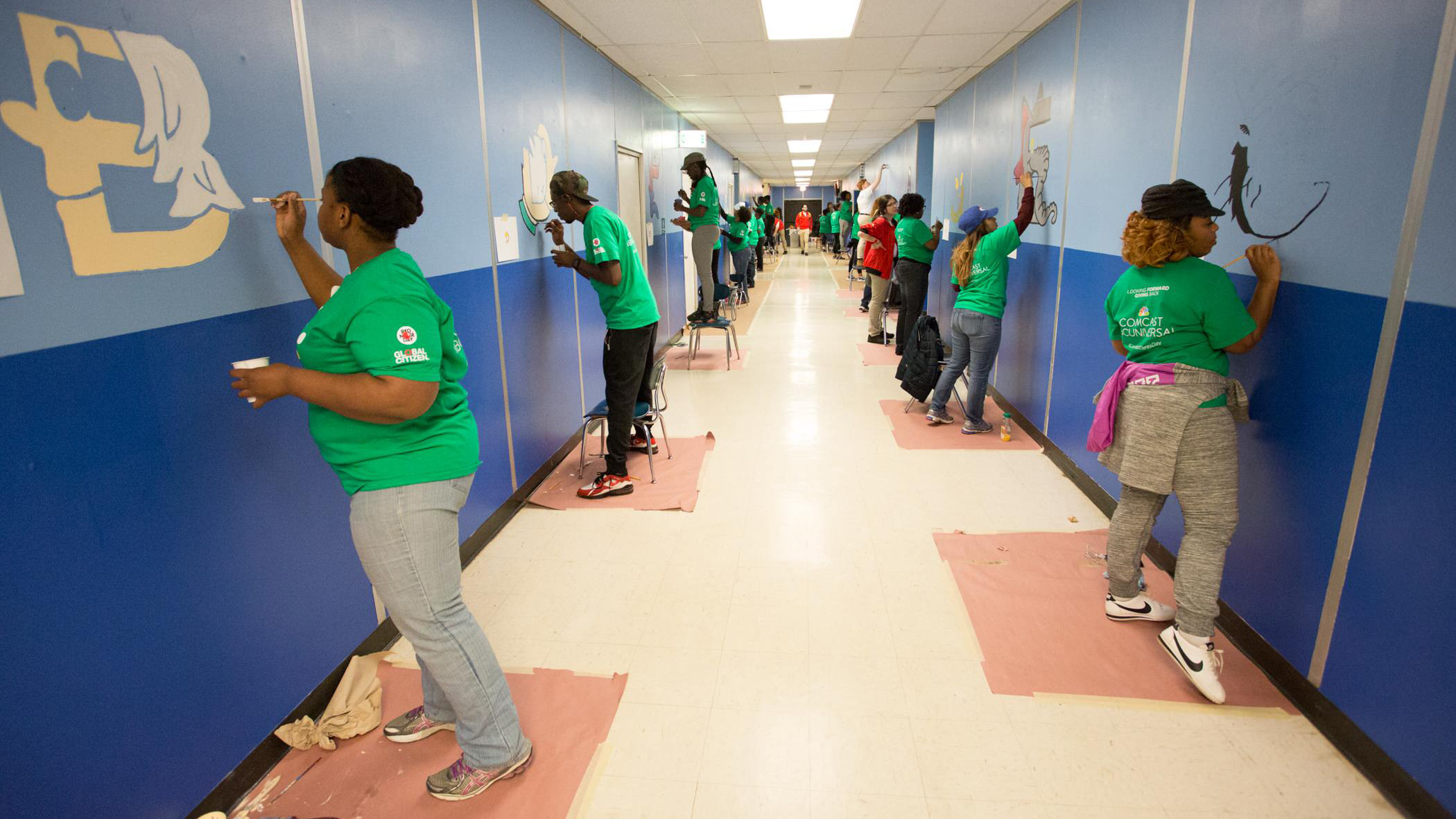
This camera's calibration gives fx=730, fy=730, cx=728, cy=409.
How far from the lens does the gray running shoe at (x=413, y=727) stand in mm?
2236

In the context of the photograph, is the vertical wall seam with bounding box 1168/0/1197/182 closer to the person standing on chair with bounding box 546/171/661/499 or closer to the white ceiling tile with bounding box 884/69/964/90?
the person standing on chair with bounding box 546/171/661/499

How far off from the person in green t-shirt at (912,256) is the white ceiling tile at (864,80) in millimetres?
1164

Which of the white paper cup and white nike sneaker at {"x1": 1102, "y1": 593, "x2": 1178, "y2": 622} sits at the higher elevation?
the white paper cup

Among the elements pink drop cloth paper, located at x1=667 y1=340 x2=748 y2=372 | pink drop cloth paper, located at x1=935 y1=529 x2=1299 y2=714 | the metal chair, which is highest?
the metal chair

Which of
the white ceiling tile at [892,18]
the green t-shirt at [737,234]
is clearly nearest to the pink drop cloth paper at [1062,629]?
the white ceiling tile at [892,18]

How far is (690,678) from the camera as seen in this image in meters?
2.53

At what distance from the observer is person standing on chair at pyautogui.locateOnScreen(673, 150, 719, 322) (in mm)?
7446

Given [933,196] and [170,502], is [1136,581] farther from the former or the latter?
[933,196]

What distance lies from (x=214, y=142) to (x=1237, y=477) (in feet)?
10.6

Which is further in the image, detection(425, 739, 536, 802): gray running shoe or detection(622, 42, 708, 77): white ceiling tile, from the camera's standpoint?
detection(622, 42, 708, 77): white ceiling tile

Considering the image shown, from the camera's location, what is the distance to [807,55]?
18.8 ft

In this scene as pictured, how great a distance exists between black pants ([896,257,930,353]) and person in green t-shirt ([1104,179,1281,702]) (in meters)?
4.18

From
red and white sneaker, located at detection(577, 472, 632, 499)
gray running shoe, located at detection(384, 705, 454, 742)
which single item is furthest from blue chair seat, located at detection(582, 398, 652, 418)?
gray running shoe, located at detection(384, 705, 454, 742)

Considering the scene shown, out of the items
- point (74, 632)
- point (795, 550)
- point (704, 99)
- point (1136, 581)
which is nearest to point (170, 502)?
point (74, 632)
